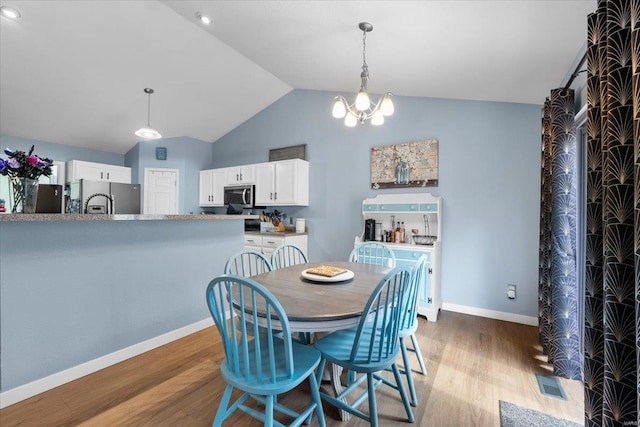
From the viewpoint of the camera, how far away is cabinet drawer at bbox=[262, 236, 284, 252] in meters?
4.31

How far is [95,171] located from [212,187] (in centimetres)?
193

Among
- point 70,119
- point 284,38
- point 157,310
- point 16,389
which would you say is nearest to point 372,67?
point 284,38

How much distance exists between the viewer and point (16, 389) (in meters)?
1.84

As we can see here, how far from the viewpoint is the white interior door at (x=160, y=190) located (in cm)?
542

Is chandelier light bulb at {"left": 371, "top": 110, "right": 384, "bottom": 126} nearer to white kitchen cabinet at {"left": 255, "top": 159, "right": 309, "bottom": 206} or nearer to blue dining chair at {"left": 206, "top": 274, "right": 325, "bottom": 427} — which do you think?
blue dining chair at {"left": 206, "top": 274, "right": 325, "bottom": 427}

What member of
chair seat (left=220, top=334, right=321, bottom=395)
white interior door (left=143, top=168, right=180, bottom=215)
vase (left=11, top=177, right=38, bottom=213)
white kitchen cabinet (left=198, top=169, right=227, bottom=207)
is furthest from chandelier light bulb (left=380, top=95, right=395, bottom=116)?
white interior door (left=143, top=168, right=180, bottom=215)

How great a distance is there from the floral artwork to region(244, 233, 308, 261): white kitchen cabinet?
1.39 m

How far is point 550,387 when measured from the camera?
2.04 meters

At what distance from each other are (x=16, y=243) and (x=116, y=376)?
113 cm

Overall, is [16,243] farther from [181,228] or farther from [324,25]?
[324,25]

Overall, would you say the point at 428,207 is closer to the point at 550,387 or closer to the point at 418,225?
the point at 418,225

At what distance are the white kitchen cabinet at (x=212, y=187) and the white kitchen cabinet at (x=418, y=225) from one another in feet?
9.35

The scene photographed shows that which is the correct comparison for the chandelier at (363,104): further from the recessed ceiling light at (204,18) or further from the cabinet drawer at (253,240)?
the cabinet drawer at (253,240)

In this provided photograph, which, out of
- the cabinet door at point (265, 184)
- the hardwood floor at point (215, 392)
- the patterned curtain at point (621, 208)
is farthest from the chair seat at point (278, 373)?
the cabinet door at point (265, 184)
